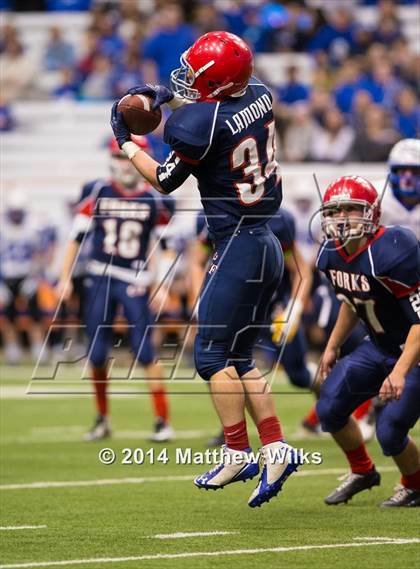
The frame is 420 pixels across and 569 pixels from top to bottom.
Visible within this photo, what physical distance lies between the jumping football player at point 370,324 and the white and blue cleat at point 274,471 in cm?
44

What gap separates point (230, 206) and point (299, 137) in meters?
8.83

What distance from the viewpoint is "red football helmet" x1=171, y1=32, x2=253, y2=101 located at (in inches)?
197

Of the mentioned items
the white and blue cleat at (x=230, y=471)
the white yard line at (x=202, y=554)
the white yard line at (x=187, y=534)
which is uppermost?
the white and blue cleat at (x=230, y=471)

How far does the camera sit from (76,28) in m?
16.9

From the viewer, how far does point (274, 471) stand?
5012 millimetres

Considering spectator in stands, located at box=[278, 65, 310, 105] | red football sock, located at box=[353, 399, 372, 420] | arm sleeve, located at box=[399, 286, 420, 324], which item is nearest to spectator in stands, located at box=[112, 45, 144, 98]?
spectator in stands, located at box=[278, 65, 310, 105]

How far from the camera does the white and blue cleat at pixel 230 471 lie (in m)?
5.02

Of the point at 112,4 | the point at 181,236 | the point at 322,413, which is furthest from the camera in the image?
the point at 112,4

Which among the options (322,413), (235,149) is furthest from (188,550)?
(235,149)

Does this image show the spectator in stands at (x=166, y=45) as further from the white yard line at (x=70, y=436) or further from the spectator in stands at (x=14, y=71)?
the white yard line at (x=70, y=436)

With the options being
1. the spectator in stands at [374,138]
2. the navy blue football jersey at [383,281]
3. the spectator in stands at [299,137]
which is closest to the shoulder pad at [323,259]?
the navy blue football jersey at [383,281]

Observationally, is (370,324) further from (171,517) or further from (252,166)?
(171,517)

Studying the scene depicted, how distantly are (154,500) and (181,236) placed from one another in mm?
7154

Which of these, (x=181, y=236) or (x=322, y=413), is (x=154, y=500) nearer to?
(x=322, y=413)
